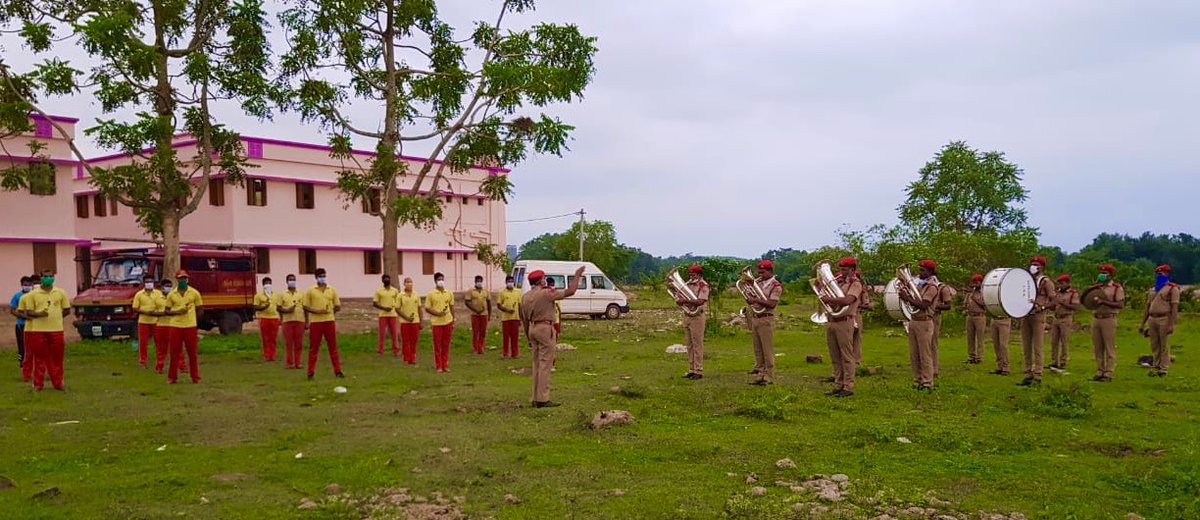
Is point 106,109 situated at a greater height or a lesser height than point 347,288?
greater

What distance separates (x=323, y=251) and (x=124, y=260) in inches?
689

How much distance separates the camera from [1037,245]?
28234 millimetres

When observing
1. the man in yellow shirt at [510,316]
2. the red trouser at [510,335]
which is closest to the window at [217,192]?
the man in yellow shirt at [510,316]

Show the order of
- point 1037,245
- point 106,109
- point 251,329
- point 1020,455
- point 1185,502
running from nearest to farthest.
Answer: point 1185,502 < point 1020,455 < point 106,109 < point 251,329 < point 1037,245

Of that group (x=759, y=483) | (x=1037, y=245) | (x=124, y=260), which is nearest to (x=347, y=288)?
(x=124, y=260)

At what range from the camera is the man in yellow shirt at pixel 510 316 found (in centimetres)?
1798

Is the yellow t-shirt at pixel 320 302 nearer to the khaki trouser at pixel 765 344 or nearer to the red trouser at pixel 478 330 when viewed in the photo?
the red trouser at pixel 478 330

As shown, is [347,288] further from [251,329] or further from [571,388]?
[571,388]

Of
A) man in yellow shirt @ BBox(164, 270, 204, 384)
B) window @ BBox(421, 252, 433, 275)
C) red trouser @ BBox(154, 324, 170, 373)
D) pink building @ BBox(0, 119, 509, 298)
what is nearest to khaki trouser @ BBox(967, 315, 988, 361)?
man in yellow shirt @ BBox(164, 270, 204, 384)

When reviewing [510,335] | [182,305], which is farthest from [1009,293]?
[182,305]

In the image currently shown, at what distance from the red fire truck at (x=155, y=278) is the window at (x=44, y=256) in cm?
1158

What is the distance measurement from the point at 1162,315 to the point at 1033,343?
91.3 inches

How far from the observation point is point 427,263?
Answer: 4191 centimetres

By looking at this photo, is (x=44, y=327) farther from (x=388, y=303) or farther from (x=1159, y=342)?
(x=1159, y=342)
